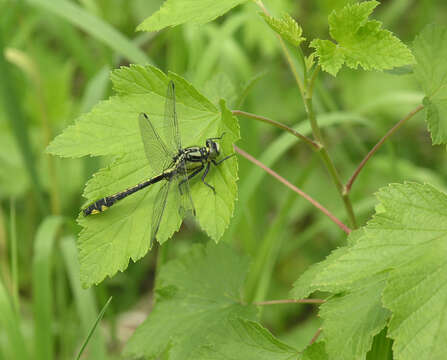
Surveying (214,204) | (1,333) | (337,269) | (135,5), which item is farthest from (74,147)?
(135,5)

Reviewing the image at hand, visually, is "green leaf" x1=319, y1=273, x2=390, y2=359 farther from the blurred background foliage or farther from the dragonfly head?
the blurred background foliage

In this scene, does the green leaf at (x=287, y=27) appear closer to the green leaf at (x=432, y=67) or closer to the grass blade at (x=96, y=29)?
the green leaf at (x=432, y=67)

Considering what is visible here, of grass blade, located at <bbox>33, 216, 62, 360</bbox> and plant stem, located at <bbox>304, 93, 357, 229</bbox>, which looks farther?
grass blade, located at <bbox>33, 216, 62, 360</bbox>

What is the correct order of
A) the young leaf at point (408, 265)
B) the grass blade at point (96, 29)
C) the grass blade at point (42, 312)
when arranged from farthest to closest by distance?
the grass blade at point (96, 29) < the grass blade at point (42, 312) < the young leaf at point (408, 265)

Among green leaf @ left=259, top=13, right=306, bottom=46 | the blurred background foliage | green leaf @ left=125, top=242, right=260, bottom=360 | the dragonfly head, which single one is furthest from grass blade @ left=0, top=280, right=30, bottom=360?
green leaf @ left=259, top=13, right=306, bottom=46

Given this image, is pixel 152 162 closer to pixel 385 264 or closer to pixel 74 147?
pixel 74 147

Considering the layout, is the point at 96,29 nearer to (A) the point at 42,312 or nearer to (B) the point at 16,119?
(B) the point at 16,119

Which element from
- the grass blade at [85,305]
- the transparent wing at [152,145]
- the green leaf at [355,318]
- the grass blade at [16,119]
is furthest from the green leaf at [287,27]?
the grass blade at [16,119]
